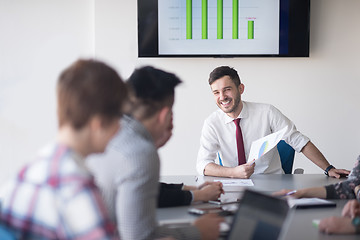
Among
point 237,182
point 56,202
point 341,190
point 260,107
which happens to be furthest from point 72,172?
point 260,107

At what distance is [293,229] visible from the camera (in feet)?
6.52

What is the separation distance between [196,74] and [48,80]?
1.37 m

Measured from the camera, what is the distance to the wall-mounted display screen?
4.67 metres

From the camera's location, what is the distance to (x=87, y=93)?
4.06ft

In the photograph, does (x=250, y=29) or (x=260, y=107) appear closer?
(x=260, y=107)

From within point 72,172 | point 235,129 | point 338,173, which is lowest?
point 338,173

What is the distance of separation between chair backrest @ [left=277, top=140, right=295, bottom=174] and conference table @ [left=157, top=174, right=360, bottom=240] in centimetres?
52

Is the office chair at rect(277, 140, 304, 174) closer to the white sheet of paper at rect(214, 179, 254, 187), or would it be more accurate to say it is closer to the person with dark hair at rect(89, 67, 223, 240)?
the white sheet of paper at rect(214, 179, 254, 187)

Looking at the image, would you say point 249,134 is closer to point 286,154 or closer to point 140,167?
point 286,154

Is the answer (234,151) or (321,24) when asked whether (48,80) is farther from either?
(321,24)

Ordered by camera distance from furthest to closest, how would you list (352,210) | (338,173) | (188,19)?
(188,19), (338,173), (352,210)

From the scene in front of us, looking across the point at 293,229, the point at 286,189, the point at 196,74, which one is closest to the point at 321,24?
the point at 196,74

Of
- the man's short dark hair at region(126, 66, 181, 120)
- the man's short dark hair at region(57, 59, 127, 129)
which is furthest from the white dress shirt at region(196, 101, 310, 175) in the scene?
the man's short dark hair at region(57, 59, 127, 129)

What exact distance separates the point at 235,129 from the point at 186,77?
1146 mm
